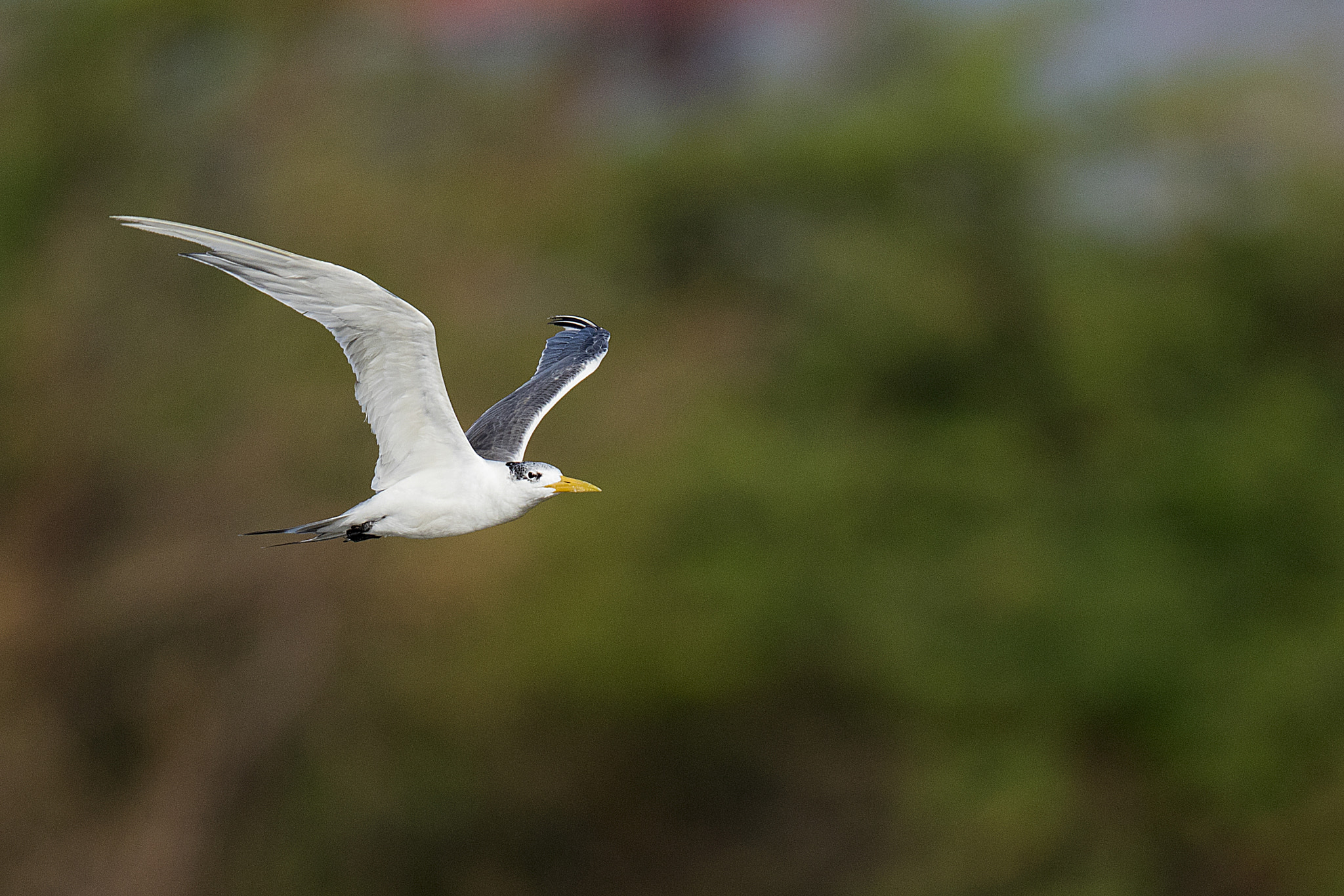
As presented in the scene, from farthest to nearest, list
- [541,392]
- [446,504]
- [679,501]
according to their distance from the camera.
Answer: [679,501] → [541,392] → [446,504]

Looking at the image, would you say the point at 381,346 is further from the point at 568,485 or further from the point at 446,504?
the point at 568,485

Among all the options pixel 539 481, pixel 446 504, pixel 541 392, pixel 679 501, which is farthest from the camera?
pixel 679 501

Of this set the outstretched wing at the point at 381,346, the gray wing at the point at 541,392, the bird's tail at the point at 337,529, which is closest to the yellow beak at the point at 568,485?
the outstretched wing at the point at 381,346

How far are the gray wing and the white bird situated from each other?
0.47m

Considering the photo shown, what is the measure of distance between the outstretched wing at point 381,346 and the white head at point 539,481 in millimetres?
141

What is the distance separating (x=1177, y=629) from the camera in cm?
1800

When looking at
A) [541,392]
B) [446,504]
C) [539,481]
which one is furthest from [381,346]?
[541,392]

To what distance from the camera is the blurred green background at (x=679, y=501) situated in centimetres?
1611

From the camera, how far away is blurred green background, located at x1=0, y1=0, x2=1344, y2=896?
16109mm

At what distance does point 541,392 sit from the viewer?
254 inches

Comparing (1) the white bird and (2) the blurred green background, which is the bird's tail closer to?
(1) the white bird

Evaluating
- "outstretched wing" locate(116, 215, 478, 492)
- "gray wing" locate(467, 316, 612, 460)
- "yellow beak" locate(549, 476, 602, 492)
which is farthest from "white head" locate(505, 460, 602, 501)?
"gray wing" locate(467, 316, 612, 460)

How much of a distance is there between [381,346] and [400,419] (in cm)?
25

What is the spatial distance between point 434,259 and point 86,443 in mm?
3854
